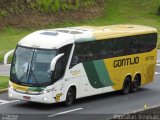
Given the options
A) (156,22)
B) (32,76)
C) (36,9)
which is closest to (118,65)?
(32,76)

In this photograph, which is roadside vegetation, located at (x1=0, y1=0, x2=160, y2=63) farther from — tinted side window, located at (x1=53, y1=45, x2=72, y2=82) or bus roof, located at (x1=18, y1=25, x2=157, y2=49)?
tinted side window, located at (x1=53, y1=45, x2=72, y2=82)

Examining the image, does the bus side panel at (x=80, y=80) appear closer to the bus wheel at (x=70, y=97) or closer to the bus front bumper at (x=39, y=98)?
the bus wheel at (x=70, y=97)

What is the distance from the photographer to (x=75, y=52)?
23.3m

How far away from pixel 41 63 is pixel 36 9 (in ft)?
104

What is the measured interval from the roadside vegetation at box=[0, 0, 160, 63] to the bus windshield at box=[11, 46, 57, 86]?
22.0 metres

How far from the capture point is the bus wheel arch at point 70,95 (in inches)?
911

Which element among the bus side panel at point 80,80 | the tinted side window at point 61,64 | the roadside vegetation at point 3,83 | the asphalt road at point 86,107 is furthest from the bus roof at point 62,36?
the roadside vegetation at point 3,83

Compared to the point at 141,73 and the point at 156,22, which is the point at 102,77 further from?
the point at 156,22

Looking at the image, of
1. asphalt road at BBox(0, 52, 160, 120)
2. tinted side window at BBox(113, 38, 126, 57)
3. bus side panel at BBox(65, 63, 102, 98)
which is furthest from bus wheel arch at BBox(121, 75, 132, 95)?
bus side panel at BBox(65, 63, 102, 98)

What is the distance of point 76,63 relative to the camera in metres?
23.4

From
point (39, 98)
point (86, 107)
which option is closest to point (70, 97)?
point (86, 107)

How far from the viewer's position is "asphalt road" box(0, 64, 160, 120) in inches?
823

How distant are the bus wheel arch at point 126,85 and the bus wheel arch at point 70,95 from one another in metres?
3.95

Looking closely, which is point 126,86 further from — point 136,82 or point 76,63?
point 76,63
